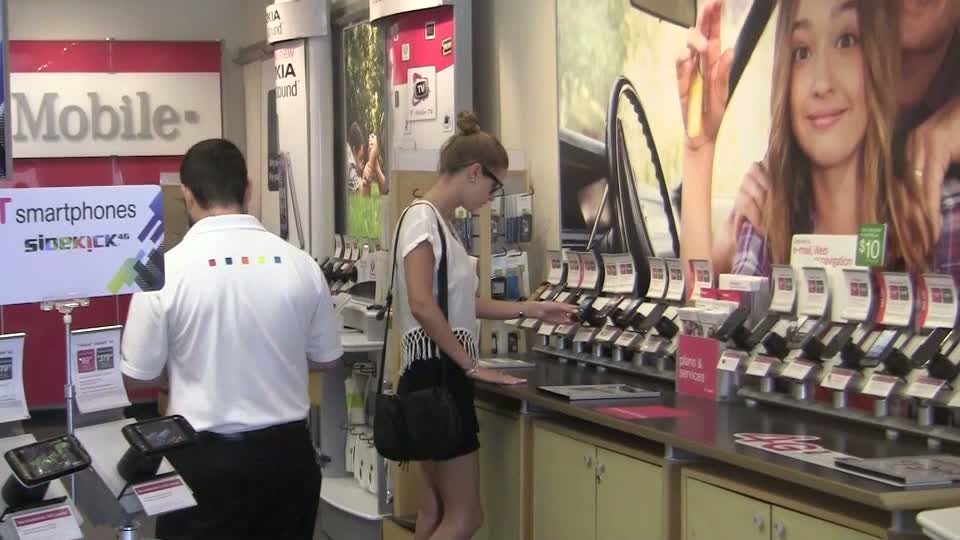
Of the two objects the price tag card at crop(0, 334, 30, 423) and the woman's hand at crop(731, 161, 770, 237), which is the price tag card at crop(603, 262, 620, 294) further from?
the price tag card at crop(0, 334, 30, 423)

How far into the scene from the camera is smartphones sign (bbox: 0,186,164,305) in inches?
97.7

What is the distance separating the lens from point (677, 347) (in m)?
4.18

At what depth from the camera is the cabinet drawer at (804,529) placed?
9.20 ft

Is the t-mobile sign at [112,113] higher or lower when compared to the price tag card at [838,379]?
higher

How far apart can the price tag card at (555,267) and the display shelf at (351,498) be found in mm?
1231

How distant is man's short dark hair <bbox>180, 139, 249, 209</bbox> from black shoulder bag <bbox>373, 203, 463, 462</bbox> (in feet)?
2.63

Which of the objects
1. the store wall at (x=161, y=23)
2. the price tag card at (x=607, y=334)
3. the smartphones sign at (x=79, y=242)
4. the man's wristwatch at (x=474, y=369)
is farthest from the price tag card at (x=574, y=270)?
the store wall at (x=161, y=23)

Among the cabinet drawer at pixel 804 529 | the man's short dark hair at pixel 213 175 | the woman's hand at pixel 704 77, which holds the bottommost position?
the cabinet drawer at pixel 804 529

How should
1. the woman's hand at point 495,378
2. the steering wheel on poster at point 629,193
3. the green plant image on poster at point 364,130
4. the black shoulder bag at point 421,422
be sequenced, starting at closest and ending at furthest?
the black shoulder bag at point 421,422
the woman's hand at point 495,378
the steering wheel on poster at point 629,193
the green plant image on poster at point 364,130

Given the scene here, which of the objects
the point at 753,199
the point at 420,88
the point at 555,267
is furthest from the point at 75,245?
the point at 420,88

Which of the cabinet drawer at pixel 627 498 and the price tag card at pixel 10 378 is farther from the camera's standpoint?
the cabinet drawer at pixel 627 498

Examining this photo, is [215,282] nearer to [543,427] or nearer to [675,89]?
[543,427]

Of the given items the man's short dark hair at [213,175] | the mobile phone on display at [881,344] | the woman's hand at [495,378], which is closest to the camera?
the man's short dark hair at [213,175]

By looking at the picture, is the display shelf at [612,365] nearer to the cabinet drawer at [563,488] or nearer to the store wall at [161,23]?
the cabinet drawer at [563,488]
